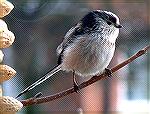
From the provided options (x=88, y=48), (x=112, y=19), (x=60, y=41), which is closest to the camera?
(x=112, y=19)

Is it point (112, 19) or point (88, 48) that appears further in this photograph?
point (88, 48)

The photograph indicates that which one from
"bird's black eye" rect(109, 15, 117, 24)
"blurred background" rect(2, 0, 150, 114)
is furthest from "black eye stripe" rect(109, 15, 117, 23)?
"blurred background" rect(2, 0, 150, 114)

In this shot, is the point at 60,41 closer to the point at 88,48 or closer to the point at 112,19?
the point at 88,48

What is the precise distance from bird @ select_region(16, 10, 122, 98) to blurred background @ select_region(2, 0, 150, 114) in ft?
1.23

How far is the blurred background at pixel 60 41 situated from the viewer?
1236 millimetres

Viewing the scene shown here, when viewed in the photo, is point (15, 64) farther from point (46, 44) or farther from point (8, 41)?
point (8, 41)

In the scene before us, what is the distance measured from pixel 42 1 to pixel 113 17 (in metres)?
0.59

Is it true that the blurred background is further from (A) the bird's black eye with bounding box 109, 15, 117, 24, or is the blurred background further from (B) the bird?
(A) the bird's black eye with bounding box 109, 15, 117, 24

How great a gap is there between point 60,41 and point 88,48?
52 cm

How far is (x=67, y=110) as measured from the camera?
4.36 feet

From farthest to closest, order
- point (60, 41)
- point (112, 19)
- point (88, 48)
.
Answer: point (60, 41) < point (88, 48) < point (112, 19)

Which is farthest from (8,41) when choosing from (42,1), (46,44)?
(46,44)

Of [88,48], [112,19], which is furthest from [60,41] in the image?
[112,19]

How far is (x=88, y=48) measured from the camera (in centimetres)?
74
